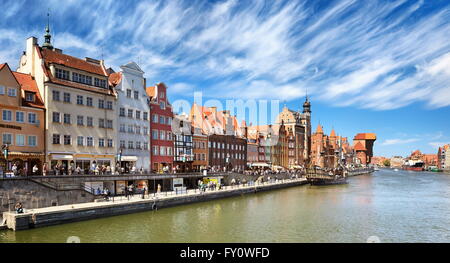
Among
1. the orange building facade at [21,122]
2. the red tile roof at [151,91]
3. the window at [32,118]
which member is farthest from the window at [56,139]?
the red tile roof at [151,91]

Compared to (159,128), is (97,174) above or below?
below

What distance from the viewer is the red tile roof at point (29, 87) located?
43.1 m

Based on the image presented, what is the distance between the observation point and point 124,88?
56.1 m

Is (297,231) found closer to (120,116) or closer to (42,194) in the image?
(42,194)

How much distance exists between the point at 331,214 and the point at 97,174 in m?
30.1

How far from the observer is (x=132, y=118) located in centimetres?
5728

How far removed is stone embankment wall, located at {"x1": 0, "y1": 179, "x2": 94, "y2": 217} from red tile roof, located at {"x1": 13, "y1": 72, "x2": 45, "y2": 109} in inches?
483

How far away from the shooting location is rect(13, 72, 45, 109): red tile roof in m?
43.1

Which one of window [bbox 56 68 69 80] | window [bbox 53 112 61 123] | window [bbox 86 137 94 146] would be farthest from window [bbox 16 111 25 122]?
window [bbox 86 137 94 146]

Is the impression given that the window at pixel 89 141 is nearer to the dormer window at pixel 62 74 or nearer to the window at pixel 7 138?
the dormer window at pixel 62 74

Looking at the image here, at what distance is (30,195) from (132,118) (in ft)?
78.9

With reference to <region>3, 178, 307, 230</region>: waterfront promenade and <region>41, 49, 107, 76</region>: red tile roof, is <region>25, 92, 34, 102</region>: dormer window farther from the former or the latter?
<region>3, 178, 307, 230</region>: waterfront promenade

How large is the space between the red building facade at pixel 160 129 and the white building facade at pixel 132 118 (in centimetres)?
164
